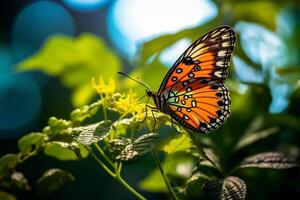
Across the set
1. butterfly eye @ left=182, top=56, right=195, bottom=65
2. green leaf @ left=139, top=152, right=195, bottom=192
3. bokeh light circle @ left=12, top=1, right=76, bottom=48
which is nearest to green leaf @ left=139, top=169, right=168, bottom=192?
green leaf @ left=139, top=152, right=195, bottom=192

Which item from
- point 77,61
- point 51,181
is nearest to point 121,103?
point 51,181

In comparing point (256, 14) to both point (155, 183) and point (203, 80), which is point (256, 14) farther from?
point (155, 183)

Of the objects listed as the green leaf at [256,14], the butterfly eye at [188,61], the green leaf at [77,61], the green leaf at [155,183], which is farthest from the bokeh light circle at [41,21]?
the butterfly eye at [188,61]

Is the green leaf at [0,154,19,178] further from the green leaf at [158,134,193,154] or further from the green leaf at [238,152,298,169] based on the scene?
the green leaf at [238,152,298,169]

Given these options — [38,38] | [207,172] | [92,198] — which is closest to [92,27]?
[38,38]

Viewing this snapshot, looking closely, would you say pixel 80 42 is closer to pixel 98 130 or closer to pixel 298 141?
pixel 298 141

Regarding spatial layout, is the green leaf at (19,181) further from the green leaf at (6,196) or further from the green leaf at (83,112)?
the green leaf at (83,112)
